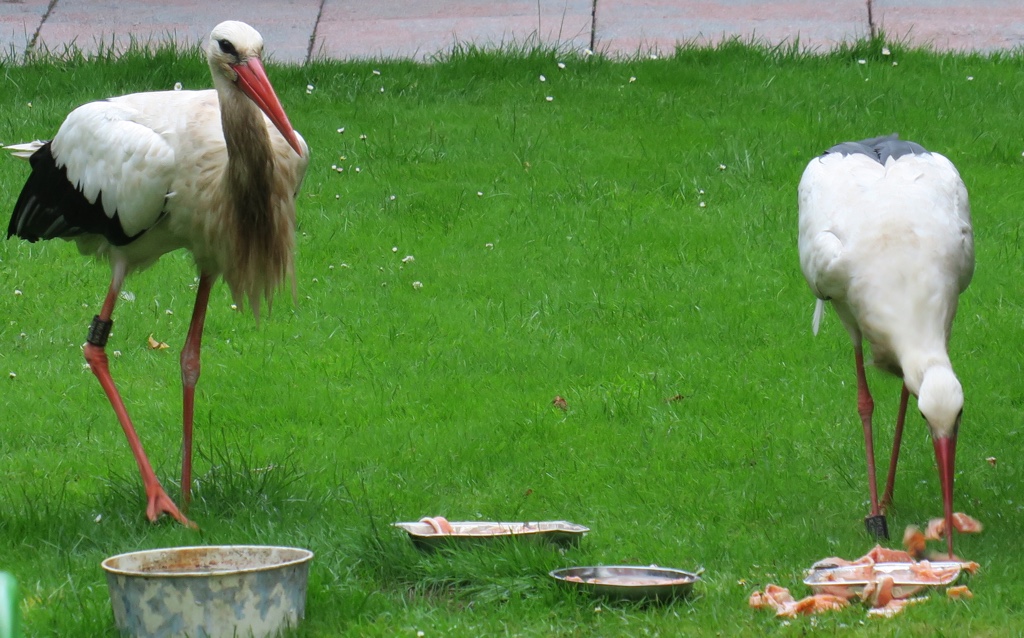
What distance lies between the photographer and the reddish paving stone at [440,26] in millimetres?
12375

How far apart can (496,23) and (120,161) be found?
25.3 feet

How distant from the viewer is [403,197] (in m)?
9.52

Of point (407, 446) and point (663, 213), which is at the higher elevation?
point (663, 213)

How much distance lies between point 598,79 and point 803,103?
1682mm

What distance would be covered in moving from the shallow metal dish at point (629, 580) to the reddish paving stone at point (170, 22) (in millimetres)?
8158

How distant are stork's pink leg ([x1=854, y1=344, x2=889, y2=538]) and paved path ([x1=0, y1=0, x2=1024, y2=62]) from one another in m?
6.47

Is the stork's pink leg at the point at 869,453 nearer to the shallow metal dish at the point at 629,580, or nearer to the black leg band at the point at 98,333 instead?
the shallow metal dish at the point at 629,580

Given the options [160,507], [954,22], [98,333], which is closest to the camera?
[160,507]

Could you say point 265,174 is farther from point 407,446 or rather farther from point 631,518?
point 631,518

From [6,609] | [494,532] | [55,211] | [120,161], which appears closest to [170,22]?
[55,211]

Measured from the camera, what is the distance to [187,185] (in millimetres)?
5559

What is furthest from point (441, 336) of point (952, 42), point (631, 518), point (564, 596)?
point (952, 42)

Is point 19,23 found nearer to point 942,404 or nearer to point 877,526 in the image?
point 877,526

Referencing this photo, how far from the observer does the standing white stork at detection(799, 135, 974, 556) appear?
16.5ft
